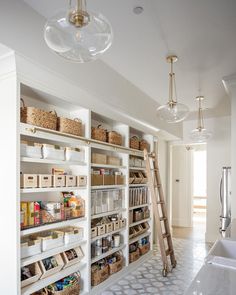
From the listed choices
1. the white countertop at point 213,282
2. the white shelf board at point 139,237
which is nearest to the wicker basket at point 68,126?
the white countertop at point 213,282

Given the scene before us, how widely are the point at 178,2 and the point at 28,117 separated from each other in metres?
1.54

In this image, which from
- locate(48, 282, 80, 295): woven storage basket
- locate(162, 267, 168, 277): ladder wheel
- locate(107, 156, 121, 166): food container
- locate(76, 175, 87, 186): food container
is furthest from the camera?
locate(162, 267, 168, 277): ladder wheel

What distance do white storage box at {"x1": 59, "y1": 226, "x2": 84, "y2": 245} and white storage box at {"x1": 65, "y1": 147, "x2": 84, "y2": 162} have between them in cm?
76

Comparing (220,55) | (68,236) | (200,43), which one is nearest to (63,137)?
(68,236)

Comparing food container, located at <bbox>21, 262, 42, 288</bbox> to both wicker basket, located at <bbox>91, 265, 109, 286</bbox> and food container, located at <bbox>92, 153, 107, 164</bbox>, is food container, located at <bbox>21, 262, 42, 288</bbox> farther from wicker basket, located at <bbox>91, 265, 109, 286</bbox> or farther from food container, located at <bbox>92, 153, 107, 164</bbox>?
food container, located at <bbox>92, 153, 107, 164</bbox>

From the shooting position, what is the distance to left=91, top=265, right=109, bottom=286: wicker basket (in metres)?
2.85

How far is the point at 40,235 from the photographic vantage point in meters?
2.56

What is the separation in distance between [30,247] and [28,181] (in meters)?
0.58

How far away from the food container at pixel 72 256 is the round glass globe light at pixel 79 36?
203 centimetres

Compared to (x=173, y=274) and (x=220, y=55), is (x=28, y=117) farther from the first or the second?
(x=173, y=274)

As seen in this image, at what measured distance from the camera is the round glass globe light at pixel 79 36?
3.94 feet

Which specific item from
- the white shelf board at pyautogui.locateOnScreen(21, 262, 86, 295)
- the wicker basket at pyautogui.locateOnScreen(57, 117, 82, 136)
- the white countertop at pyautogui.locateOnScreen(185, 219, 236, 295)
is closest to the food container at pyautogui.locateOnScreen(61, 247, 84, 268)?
the white shelf board at pyautogui.locateOnScreen(21, 262, 86, 295)

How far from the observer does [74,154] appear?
2.59 meters

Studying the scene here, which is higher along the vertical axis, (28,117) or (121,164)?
(28,117)
